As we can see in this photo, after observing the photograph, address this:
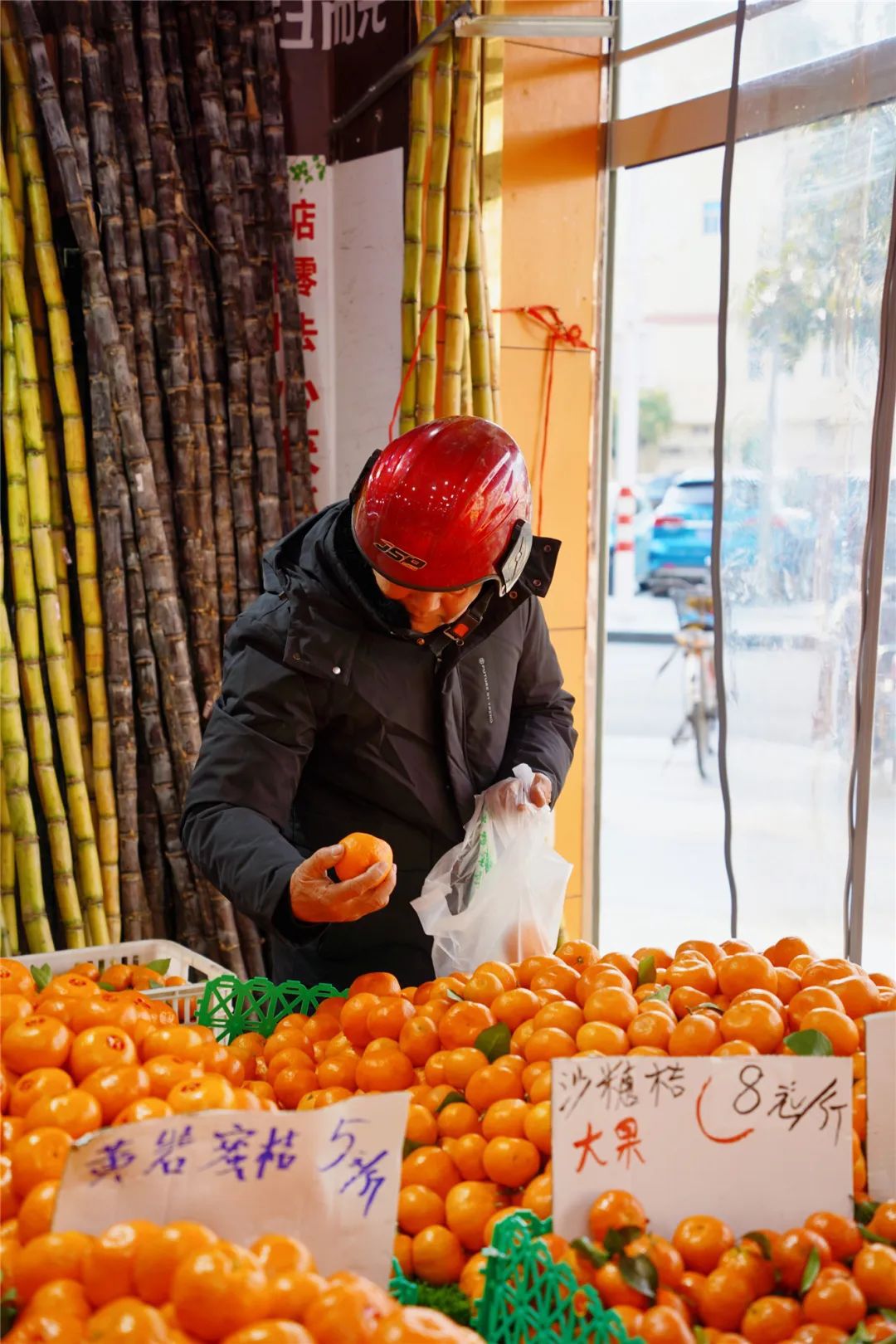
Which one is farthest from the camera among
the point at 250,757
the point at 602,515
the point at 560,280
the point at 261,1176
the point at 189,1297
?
the point at 602,515

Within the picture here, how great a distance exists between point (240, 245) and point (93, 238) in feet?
1.47

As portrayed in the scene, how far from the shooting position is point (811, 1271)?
1109 millimetres

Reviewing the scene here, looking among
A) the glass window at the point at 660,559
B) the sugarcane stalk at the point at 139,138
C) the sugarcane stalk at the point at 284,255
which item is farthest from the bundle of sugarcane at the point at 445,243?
the sugarcane stalk at the point at 139,138

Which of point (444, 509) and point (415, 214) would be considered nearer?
point (444, 509)

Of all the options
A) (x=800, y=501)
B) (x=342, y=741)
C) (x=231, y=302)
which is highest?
(x=231, y=302)

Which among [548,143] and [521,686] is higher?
[548,143]

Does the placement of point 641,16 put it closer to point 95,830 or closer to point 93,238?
point 93,238

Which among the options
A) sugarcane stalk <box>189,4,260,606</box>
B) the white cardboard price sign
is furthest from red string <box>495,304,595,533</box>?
the white cardboard price sign

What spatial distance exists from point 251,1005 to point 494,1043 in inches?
19.0

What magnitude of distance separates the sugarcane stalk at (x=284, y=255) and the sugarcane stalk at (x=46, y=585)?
723 mm

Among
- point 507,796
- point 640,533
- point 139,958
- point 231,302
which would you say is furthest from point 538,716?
point 640,533

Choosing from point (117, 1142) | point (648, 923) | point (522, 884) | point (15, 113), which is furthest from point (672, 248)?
point (117, 1142)

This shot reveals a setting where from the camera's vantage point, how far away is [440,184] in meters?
3.39

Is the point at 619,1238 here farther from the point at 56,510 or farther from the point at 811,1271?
the point at 56,510
